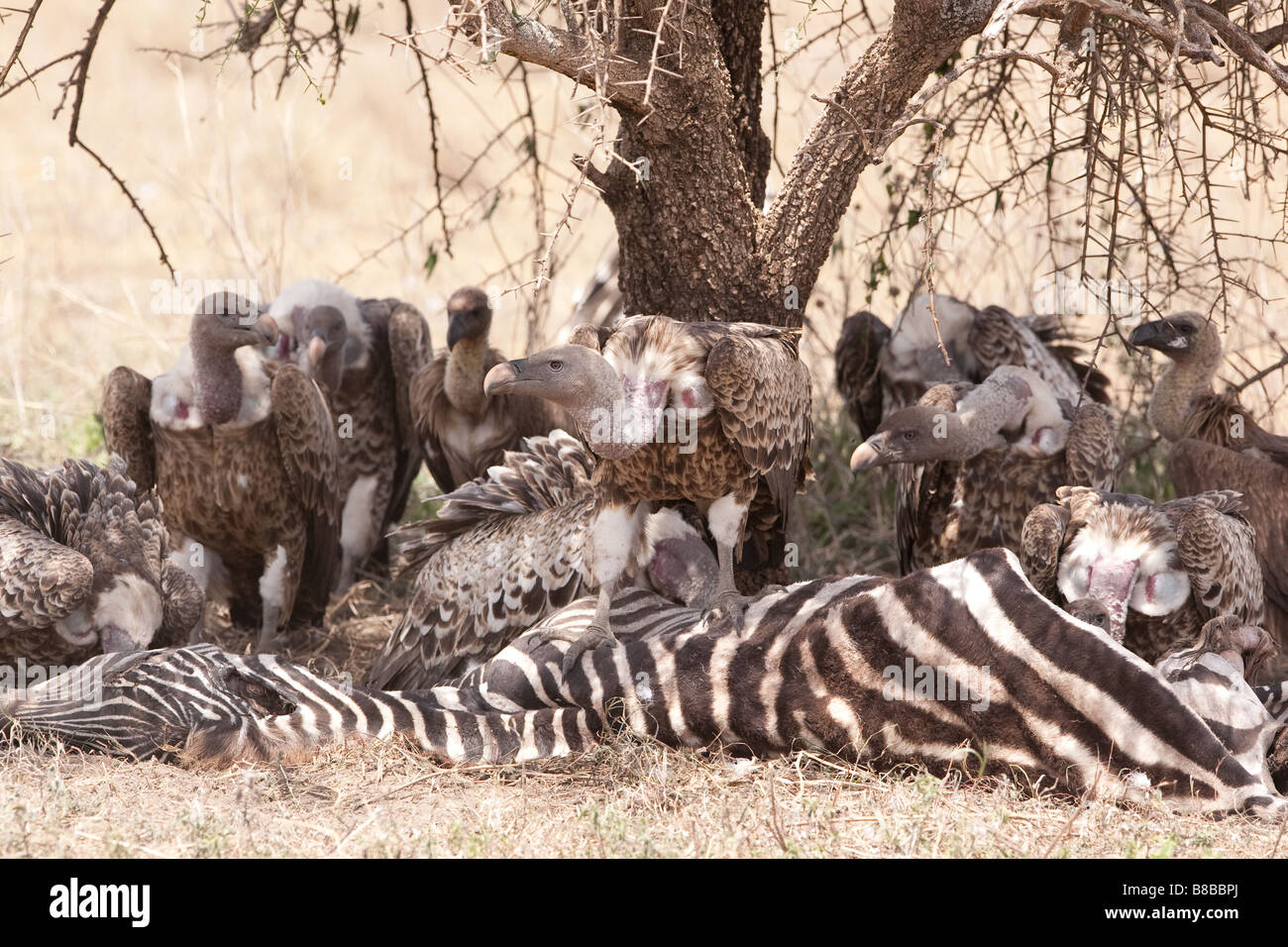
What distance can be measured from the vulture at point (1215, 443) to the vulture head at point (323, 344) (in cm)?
361

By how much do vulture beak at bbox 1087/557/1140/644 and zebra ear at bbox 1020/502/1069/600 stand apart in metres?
0.14

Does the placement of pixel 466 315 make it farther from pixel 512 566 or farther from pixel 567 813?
pixel 567 813

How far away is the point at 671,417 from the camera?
399cm

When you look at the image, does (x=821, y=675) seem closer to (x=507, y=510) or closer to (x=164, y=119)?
(x=507, y=510)

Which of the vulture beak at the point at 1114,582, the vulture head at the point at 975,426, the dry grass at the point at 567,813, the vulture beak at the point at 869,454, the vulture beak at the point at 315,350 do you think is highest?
the vulture beak at the point at 315,350

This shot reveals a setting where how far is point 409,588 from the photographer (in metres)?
6.56

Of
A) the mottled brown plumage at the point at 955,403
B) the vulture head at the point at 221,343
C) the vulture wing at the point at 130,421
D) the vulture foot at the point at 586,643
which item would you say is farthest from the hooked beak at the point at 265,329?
the mottled brown plumage at the point at 955,403

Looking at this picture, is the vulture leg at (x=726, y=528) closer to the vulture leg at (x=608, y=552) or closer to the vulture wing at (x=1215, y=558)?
the vulture leg at (x=608, y=552)

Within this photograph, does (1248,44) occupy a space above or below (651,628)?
above

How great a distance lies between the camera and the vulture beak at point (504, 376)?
154 inches

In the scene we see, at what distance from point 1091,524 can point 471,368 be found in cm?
285

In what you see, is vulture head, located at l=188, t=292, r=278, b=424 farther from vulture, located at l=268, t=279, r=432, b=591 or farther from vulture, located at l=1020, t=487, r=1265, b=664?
vulture, located at l=1020, t=487, r=1265, b=664

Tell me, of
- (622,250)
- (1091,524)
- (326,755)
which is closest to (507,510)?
(622,250)

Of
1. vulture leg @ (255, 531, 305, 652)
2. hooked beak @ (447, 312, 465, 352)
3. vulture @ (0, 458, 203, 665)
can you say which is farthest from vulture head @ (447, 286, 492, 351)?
vulture @ (0, 458, 203, 665)
